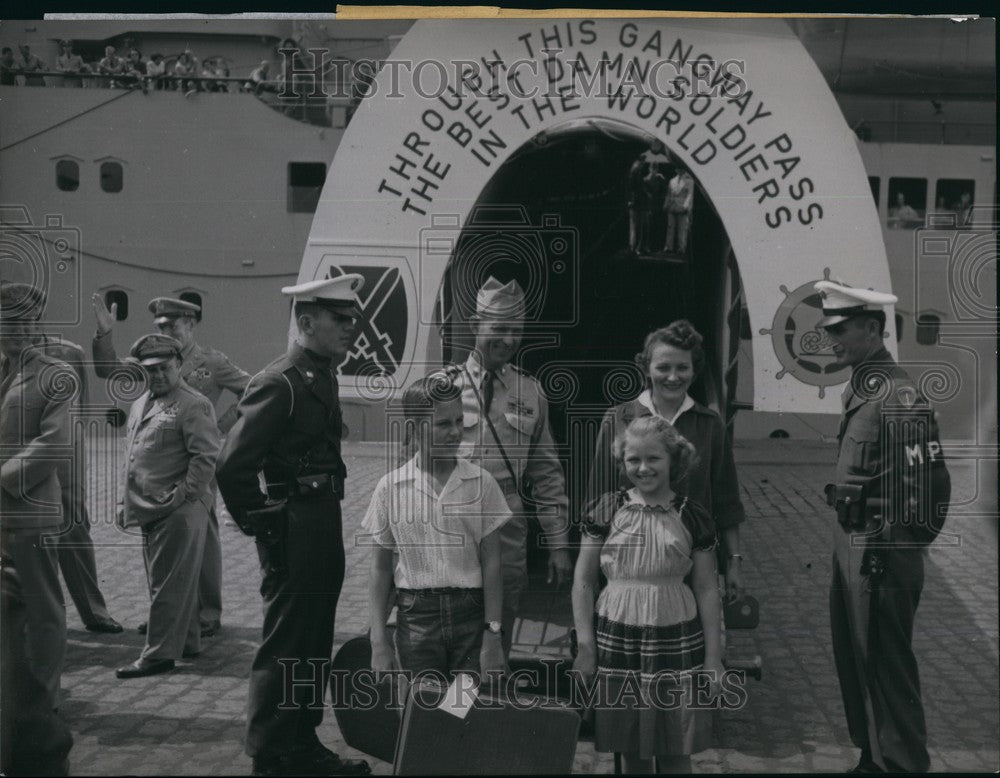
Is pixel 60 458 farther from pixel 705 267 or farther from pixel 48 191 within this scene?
pixel 705 267

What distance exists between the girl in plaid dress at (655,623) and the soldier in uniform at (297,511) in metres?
1.06

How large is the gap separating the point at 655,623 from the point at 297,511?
1.40 m

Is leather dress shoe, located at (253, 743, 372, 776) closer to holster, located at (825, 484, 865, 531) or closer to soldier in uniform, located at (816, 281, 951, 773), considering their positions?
soldier in uniform, located at (816, 281, 951, 773)

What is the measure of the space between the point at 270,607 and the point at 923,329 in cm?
277

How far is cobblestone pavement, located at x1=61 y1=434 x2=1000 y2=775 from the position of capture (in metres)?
4.69

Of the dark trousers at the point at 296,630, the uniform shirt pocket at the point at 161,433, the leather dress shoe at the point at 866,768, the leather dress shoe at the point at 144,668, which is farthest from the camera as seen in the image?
the uniform shirt pocket at the point at 161,433

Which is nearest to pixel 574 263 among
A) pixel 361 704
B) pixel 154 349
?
pixel 154 349

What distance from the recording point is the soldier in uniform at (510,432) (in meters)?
4.69

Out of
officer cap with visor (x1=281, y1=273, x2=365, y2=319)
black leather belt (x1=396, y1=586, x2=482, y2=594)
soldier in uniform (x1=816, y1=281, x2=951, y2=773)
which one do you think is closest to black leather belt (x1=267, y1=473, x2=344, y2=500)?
black leather belt (x1=396, y1=586, x2=482, y2=594)

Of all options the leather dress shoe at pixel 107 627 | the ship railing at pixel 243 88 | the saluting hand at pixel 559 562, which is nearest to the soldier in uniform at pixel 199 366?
the leather dress shoe at pixel 107 627

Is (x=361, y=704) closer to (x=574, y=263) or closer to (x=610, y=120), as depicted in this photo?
(x=574, y=263)

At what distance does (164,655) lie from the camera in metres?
5.01

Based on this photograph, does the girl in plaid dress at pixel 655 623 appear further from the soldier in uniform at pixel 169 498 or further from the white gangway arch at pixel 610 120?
the soldier in uniform at pixel 169 498

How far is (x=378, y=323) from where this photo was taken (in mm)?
4738
